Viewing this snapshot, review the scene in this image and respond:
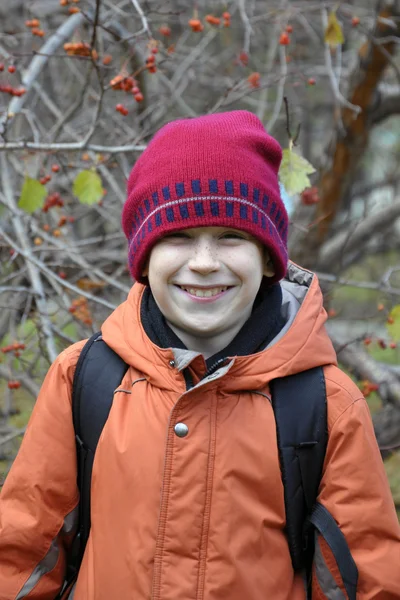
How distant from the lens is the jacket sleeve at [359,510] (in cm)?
165

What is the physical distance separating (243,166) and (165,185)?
20 centimetres

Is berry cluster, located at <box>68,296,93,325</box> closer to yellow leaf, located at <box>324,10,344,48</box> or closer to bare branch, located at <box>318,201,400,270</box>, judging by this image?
yellow leaf, located at <box>324,10,344,48</box>

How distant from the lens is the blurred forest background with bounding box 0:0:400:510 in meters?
2.79

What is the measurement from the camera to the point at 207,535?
1.63 m

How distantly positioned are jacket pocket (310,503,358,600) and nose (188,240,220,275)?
0.64 metres

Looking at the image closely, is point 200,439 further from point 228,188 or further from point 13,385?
point 13,385

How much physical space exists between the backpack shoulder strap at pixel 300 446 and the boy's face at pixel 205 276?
0.23 metres

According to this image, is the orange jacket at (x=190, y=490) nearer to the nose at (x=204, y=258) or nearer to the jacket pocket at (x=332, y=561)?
the jacket pocket at (x=332, y=561)

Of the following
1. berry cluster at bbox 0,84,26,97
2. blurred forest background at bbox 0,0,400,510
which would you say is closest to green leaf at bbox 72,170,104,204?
blurred forest background at bbox 0,0,400,510

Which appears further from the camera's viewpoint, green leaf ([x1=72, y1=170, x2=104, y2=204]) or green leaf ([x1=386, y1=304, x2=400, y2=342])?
green leaf ([x1=386, y1=304, x2=400, y2=342])

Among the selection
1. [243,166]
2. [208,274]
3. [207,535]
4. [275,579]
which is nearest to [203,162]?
[243,166]

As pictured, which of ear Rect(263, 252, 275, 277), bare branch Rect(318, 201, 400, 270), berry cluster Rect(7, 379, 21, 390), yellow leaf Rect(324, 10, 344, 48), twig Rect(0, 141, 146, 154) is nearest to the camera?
ear Rect(263, 252, 275, 277)

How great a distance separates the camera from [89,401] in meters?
1.77

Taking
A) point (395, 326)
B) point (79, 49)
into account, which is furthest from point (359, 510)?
point (79, 49)
